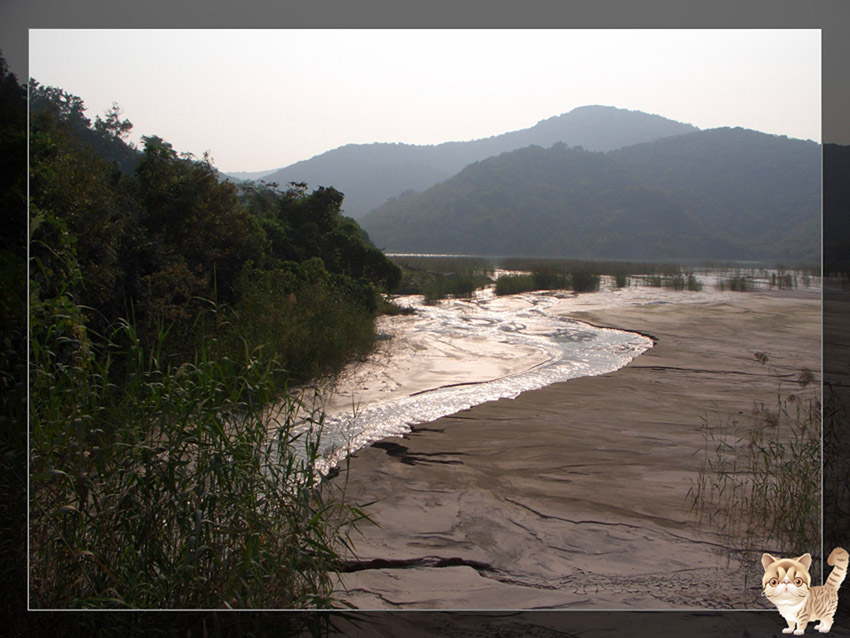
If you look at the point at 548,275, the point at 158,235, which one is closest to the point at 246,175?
the point at 158,235

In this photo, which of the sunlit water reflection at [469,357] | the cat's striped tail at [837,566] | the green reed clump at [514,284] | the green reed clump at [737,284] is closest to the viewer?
the cat's striped tail at [837,566]

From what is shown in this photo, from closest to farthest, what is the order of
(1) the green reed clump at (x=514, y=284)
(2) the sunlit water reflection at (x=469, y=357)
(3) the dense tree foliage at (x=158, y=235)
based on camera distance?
(3) the dense tree foliage at (x=158, y=235) < (2) the sunlit water reflection at (x=469, y=357) < (1) the green reed clump at (x=514, y=284)

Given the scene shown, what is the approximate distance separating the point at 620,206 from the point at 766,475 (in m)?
1.68

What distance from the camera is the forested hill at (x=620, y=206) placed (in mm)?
2971

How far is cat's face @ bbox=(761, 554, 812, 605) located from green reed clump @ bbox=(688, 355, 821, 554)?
0.91 feet

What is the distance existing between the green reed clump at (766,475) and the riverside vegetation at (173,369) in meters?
1.73

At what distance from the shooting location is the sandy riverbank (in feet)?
7.74

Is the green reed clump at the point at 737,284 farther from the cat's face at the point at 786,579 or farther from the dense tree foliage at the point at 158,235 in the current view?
the dense tree foliage at the point at 158,235

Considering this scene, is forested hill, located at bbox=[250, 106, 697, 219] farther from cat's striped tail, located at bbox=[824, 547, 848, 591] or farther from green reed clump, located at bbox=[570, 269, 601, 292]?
cat's striped tail, located at bbox=[824, 547, 848, 591]

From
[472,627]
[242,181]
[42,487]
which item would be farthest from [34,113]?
[472,627]

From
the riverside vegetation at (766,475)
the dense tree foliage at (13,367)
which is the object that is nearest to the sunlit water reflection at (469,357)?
the riverside vegetation at (766,475)

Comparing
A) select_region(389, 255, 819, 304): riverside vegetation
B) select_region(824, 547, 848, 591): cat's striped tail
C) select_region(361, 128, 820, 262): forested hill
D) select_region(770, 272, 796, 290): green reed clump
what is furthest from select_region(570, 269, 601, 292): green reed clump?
select_region(824, 547, 848, 591): cat's striped tail

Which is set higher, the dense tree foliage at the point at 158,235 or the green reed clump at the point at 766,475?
the dense tree foliage at the point at 158,235

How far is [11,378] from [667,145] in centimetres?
343
